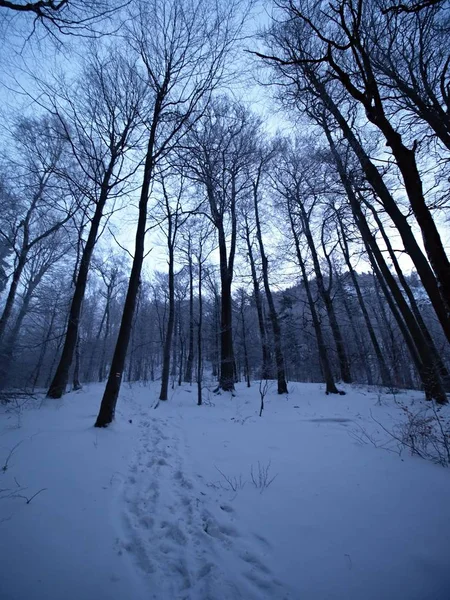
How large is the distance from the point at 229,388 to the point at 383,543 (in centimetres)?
984

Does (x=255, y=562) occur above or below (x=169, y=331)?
below

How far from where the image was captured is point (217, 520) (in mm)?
2596

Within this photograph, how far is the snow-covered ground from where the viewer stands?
175 centimetres

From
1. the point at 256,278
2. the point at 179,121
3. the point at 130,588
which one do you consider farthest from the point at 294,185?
the point at 130,588

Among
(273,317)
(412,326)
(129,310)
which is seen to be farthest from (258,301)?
(129,310)

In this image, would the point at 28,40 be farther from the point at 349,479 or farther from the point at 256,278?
the point at 256,278

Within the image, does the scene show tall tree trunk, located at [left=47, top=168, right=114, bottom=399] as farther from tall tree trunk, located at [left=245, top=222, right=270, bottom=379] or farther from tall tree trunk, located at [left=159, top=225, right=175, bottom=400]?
tall tree trunk, located at [left=245, top=222, right=270, bottom=379]

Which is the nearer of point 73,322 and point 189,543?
point 189,543

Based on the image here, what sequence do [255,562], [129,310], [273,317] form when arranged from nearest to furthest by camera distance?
1. [255,562]
2. [129,310]
3. [273,317]

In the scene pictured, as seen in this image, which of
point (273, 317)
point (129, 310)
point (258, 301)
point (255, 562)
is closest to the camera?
point (255, 562)

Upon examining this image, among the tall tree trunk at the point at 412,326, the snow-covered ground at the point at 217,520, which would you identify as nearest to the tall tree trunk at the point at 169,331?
the snow-covered ground at the point at 217,520

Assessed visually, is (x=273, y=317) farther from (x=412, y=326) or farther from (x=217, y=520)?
(x=217, y=520)

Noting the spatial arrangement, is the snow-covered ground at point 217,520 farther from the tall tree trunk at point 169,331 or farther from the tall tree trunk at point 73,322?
the tall tree trunk at point 169,331

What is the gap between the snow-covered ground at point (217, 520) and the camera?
175 centimetres
